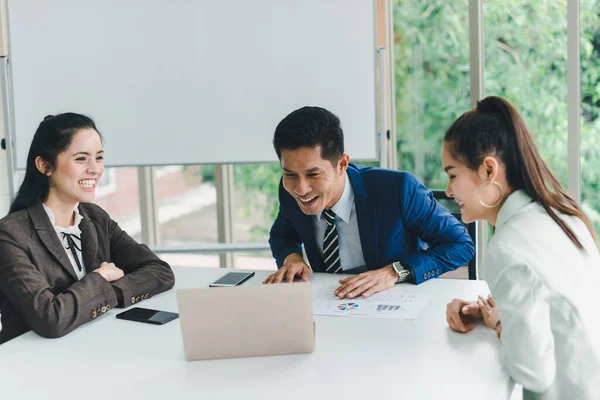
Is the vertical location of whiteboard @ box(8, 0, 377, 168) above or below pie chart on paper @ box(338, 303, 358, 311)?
above

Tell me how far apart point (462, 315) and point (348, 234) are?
72cm

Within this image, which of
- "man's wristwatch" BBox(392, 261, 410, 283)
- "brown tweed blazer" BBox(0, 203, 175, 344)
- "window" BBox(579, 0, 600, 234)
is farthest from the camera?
"window" BBox(579, 0, 600, 234)

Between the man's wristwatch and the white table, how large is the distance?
10.1 inches

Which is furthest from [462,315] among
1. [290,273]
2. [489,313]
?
[290,273]

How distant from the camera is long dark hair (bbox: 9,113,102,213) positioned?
2.05 metres

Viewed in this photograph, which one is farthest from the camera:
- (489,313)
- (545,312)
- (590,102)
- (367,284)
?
(590,102)

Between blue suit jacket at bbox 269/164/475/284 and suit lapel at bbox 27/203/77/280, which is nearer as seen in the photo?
suit lapel at bbox 27/203/77/280

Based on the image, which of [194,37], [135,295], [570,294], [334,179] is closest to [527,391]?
[570,294]

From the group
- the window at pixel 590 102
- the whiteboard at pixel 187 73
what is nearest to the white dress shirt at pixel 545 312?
the whiteboard at pixel 187 73

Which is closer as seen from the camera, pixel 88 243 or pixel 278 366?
pixel 278 366

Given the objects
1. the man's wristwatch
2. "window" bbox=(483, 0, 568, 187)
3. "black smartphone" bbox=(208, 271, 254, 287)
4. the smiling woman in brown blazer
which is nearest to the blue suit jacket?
the man's wristwatch

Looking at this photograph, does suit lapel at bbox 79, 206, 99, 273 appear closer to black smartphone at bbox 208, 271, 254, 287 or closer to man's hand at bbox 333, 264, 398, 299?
black smartphone at bbox 208, 271, 254, 287

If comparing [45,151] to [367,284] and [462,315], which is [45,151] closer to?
[367,284]

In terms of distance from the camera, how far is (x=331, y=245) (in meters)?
2.26
